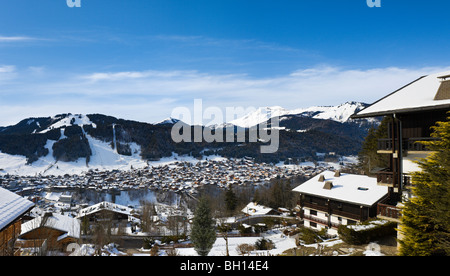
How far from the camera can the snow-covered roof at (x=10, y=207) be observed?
6191mm

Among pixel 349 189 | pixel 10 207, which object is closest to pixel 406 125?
pixel 349 189

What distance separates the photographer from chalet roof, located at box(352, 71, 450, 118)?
7.49 metres

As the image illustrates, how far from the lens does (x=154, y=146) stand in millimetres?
122125

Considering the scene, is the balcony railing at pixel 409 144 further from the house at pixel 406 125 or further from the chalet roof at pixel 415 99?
the chalet roof at pixel 415 99

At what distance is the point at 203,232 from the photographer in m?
15.0

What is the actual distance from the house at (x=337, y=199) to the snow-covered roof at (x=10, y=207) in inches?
680

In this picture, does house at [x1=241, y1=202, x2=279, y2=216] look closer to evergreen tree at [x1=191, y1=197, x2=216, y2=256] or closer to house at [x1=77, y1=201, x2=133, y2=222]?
house at [x1=77, y1=201, x2=133, y2=222]

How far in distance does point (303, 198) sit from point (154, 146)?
110145mm

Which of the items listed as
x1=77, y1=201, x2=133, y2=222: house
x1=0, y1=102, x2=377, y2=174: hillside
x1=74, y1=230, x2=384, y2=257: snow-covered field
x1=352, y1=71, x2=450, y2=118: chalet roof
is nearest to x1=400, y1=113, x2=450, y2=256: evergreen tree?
x1=352, y1=71, x2=450, y2=118: chalet roof

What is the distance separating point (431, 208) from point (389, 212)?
2.74 m

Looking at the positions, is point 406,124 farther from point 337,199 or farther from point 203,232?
point 203,232

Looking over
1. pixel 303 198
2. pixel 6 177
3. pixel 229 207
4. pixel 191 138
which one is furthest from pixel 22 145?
pixel 303 198
